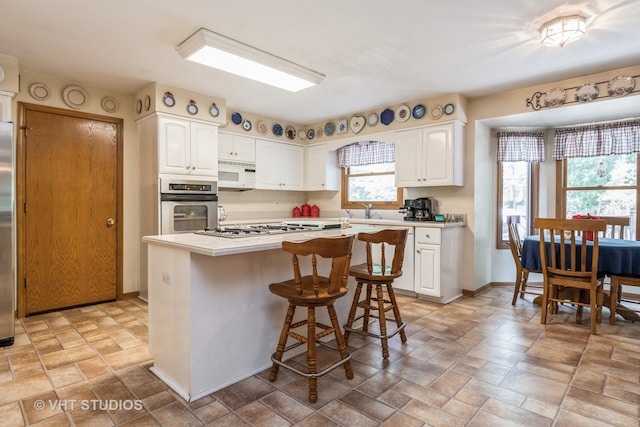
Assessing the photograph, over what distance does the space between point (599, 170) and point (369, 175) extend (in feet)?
9.23

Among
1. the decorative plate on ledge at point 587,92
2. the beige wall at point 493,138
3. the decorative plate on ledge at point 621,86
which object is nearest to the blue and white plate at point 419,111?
the beige wall at point 493,138

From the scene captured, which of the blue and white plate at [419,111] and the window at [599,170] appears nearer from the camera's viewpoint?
the window at [599,170]

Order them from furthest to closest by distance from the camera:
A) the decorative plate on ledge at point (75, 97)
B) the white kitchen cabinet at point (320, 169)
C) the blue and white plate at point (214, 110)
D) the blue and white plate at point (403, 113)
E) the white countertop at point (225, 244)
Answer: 1. the white kitchen cabinet at point (320, 169)
2. the blue and white plate at point (403, 113)
3. the blue and white plate at point (214, 110)
4. the decorative plate on ledge at point (75, 97)
5. the white countertop at point (225, 244)

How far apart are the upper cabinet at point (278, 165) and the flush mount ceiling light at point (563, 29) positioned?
3631 millimetres

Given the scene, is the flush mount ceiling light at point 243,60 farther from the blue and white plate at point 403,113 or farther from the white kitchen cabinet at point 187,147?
the blue and white plate at point 403,113

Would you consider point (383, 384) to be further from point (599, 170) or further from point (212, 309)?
point (599, 170)

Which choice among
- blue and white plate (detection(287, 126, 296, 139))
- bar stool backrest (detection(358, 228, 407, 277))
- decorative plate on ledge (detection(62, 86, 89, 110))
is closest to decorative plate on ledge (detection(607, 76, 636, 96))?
bar stool backrest (detection(358, 228, 407, 277))

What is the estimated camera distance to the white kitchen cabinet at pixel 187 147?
3852 millimetres

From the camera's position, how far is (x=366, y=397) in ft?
6.67

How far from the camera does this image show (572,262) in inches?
124

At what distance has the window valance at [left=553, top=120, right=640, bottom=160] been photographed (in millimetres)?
3943

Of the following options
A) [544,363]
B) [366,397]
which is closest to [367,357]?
[366,397]

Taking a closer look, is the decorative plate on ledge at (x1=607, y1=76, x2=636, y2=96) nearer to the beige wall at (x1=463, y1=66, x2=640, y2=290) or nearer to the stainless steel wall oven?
the beige wall at (x1=463, y1=66, x2=640, y2=290)
